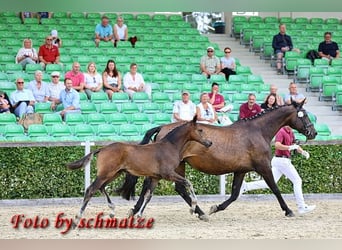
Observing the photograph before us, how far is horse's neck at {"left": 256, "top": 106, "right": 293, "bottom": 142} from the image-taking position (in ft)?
35.1

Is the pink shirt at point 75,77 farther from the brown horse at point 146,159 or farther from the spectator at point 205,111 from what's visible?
the brown horse at point 146,159

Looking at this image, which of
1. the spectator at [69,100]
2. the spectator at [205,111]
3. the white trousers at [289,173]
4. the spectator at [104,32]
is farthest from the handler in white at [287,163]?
the spectator at [104,32]

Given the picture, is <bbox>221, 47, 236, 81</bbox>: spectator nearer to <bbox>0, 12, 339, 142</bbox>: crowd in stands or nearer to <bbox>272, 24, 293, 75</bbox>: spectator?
<bbox>0, 12, 339, 142</bbox>: crowd in stands

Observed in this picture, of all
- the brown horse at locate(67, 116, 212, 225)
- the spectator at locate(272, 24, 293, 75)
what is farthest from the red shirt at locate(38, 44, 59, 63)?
the brown horse at locate(67, 116, 212, 225)

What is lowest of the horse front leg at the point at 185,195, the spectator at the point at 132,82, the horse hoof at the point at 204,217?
the horse hoof at the point at 204,217

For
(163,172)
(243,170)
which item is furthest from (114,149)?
(243,170)

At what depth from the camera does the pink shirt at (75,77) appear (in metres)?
15.4

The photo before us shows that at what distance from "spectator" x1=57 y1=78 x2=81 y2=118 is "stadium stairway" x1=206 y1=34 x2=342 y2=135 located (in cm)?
569

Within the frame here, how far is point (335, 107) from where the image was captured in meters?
17.9

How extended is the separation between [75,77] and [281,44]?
636 cm


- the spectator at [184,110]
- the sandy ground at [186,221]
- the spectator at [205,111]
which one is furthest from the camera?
the spectator at [184,110]

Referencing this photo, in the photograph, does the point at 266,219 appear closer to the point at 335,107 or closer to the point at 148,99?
the point at 148,99

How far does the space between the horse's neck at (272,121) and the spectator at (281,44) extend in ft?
28.9

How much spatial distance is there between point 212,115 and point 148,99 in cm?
224
